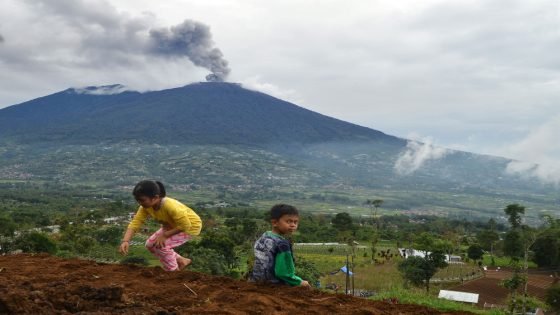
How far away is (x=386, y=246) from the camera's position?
5434 cm

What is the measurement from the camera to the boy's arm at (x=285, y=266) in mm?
4035

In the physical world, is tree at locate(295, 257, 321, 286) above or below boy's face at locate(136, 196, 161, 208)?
below

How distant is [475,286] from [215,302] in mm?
32252

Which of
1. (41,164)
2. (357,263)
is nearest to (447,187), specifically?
(41,164)

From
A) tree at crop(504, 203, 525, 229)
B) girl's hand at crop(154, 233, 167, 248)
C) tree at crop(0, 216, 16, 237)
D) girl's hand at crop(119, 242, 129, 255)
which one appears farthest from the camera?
tree at crop(504, 203, 525, 229)

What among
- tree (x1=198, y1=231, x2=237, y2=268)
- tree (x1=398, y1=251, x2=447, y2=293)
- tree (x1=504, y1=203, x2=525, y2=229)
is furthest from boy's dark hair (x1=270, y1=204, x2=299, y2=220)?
tree (x1=504, y1=203, x2=525, y2=229)

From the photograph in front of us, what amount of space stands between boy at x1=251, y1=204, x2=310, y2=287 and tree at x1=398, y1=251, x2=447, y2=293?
28.2 m

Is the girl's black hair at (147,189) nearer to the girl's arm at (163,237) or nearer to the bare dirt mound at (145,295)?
the girl's arm at (163,237)

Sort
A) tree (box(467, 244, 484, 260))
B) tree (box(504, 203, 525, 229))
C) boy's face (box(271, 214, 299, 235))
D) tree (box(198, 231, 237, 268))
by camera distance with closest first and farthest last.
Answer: boy's face (box(271, 214, 299, 235)) < tree (box(198, 231, 237, 268)) < tree (box(504, 203, 525, 229)) < tree (box(467, 244, 484, 260))

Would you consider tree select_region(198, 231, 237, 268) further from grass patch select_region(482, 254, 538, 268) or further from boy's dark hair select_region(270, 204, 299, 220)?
boy's dark hair select_region(270, 204, 299, 220)

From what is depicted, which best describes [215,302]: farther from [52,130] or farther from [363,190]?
[52,130]

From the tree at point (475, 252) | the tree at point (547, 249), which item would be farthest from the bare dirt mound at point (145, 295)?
the tree at point (475, 252)

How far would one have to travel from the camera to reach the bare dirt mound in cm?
285

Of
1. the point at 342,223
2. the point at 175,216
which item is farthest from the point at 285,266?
the point at 342,223
